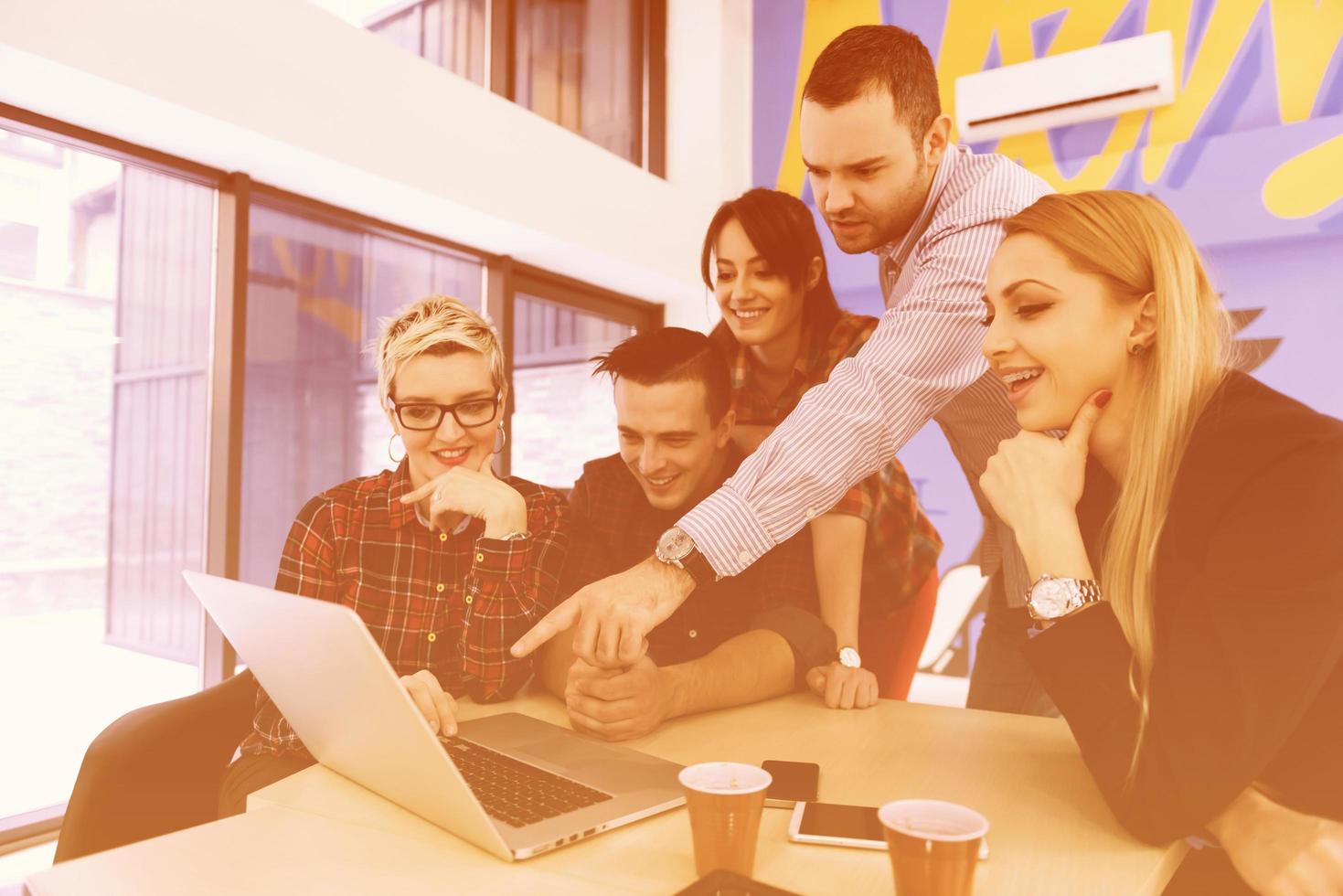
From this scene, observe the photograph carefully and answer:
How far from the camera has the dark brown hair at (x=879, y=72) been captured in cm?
152

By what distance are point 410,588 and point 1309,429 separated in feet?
4.31

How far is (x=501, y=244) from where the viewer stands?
407 centimetres

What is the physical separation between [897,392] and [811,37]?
164 inches

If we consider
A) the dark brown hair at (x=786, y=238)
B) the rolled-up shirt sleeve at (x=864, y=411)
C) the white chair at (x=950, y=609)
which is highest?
the dark brown hair at (x=786, y=238)

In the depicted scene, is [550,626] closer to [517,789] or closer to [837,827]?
[517,789]

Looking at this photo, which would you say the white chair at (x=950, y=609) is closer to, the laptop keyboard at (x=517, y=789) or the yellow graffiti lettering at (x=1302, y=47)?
the yellow graffiti lettering at (x=1302, y=47)

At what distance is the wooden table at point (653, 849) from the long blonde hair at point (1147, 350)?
18 cm

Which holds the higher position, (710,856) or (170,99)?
(170,99)

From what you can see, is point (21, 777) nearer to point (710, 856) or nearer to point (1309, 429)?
point (710, 856)

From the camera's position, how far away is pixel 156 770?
1370 mm

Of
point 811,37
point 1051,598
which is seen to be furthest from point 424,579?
point 811,37

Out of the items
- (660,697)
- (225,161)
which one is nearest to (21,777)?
(225,161)

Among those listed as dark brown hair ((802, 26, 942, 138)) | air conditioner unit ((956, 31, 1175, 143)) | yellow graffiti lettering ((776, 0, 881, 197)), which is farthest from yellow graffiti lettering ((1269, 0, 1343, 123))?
dark brown hair ((802, 26, 942, 138))

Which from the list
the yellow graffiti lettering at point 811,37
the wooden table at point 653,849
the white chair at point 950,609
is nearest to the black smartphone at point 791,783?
the wooden table at point 653,849
